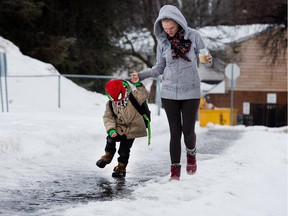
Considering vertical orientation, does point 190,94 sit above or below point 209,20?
below

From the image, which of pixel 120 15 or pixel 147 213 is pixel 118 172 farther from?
pixel 120 15

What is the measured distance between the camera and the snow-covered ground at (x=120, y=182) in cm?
455

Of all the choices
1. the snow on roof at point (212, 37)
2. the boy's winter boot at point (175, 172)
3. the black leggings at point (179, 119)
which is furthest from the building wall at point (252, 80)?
the boy's winter boot at point (175, 172)

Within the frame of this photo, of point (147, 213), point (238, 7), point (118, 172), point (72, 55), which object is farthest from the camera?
point (238, 7)

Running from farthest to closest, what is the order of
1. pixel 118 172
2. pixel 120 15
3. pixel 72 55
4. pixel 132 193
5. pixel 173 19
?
pixel 120 15 < pixel 72 55 < pixel 118 172 < pixel 173 19 < pixel 132 193

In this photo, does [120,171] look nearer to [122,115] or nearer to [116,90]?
[122,115]

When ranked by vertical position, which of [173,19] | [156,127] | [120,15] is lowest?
[156,127]

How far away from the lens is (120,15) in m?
27.7

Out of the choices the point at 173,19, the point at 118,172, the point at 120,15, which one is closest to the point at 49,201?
the point at 118,172

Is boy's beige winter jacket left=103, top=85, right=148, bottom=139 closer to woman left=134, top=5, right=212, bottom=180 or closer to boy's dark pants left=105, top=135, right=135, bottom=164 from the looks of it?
boy's dark pants left=105, top=135, right=135, bottom=164

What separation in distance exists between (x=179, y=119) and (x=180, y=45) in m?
0.74

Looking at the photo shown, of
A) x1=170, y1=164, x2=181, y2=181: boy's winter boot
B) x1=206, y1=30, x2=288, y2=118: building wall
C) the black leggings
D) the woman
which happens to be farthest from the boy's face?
x1=206, y1=30, x2=288, y2=118: building wall

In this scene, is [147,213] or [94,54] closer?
[147,213]

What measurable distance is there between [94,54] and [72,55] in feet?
3.56
